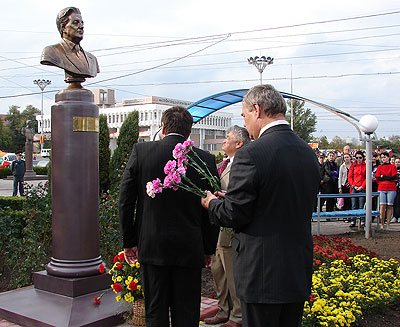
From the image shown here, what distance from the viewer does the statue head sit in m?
4.94

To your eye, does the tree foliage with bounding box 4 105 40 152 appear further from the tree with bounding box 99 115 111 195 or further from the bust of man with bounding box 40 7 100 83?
the bust of man with bounding box 40 7 100 83

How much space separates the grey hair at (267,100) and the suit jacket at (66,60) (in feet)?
9.95

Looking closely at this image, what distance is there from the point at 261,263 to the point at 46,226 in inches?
174

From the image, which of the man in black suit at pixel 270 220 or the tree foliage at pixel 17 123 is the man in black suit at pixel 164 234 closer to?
the man in black suit at pixel 270 220

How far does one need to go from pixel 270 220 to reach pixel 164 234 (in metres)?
1.03

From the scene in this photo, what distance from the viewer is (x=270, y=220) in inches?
91.9

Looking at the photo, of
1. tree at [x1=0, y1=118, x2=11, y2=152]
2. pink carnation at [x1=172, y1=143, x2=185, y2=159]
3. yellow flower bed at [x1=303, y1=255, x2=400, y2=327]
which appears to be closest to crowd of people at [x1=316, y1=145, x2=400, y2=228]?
yellow flower bed at [x1=303, y1=255, x2=400, y2=327]

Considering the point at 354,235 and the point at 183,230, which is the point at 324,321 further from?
the point at 354,235

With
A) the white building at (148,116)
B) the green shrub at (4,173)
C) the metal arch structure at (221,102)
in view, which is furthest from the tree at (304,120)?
the metal arch structure at (221,102)

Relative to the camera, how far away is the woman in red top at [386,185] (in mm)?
10891

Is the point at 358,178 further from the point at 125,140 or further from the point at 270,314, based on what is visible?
the point at 270,314

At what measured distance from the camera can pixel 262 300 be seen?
7.61 ft

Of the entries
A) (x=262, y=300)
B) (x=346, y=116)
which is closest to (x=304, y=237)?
(x=262, y=300)

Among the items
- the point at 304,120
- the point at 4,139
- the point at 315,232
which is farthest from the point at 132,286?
the point at 4,139
